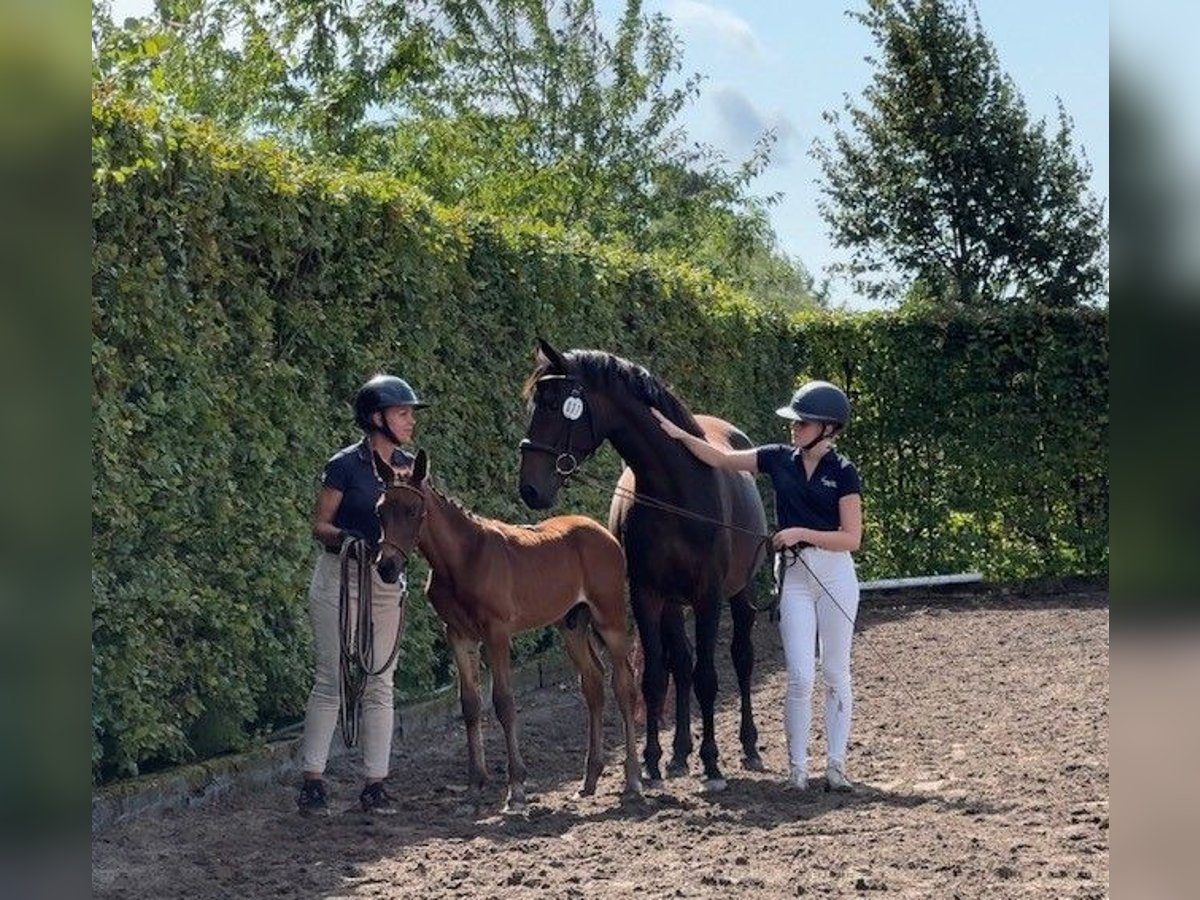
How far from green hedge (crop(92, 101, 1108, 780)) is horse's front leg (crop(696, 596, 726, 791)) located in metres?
2.21

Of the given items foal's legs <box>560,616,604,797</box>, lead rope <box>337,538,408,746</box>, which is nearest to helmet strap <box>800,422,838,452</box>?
foal's legs <box>560,616,604,797</box>

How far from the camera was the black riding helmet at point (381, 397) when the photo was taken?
747 cm

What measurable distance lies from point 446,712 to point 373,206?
131 inches

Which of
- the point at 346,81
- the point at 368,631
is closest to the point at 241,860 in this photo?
the point at 368,631

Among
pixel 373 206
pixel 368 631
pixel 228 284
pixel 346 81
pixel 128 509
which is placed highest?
pixel 346 81

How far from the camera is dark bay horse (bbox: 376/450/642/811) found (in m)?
7.65

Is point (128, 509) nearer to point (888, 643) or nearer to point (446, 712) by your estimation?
point (446, 712)

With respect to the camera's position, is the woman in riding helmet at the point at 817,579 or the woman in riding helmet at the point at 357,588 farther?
the woman in riding helmet at the point at 817,579

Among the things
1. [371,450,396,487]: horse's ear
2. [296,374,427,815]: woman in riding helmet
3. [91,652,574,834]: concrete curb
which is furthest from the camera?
[296,374,427,815]: woman in riding helmet

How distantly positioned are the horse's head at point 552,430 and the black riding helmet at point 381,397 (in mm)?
791

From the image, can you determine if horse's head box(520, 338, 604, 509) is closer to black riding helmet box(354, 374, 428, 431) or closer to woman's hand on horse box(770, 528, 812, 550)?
black riding helmet box(354, 374, 428, 431)

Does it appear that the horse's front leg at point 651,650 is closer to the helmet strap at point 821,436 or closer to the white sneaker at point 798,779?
the white sneaker at point 798,779

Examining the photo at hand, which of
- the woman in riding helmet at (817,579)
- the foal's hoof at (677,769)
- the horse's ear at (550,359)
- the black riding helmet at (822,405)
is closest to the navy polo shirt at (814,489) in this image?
the woman in riding helmet at (817,579)
